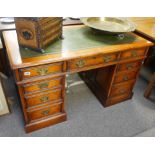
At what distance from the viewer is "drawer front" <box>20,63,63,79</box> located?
42.2 inches

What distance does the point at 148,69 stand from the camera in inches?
79.7

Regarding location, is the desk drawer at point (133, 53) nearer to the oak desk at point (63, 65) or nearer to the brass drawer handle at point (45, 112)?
the oak desk at point (63, 65)

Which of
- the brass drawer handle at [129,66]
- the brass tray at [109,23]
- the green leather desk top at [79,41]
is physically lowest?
the brass drawer handle at [129,66]

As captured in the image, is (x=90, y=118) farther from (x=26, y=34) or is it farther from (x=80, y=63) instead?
(x=26, y=34)

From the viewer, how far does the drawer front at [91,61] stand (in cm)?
122

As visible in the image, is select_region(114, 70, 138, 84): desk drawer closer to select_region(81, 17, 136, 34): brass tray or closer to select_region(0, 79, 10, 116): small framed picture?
select_region(81, 17, 136, 34): brass tray

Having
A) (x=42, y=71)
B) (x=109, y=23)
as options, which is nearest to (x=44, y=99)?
(x=42, y=71)

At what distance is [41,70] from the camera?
1.12 m

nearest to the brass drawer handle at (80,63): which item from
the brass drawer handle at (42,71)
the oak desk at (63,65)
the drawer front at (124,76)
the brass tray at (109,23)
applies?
the oak desk at (63,65)

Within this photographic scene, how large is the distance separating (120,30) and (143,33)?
1.37ft

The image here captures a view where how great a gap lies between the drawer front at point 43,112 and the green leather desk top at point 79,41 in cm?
52

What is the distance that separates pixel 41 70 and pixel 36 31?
0.86 feet
